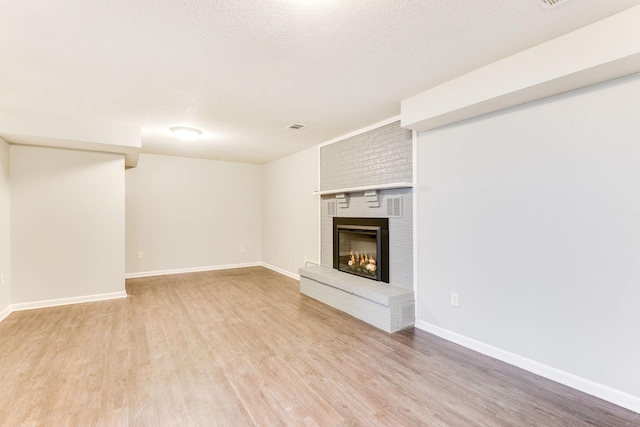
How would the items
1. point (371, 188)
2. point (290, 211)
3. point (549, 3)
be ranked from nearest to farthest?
point (549, 3), point (371, 188), point (290, 211)

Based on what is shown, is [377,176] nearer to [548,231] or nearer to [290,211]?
[548,231]

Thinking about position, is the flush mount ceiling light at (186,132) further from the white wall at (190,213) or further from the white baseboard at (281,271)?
the white baseboard at (281,271)

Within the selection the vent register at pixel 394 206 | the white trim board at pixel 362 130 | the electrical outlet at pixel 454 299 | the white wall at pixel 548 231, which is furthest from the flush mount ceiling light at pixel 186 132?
the electrical outlet at pixel 454 299

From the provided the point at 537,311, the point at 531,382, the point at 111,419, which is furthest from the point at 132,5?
the point at 531,382

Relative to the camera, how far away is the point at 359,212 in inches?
165

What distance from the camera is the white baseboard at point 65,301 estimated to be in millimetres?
3863

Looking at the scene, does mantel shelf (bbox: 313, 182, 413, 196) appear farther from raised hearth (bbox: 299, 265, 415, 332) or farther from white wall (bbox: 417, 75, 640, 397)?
raised hearth (bbox: 299, 265, 415, 332)

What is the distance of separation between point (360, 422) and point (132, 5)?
273 centimetres

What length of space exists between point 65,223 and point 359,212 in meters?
4.02

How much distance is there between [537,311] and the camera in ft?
7.67

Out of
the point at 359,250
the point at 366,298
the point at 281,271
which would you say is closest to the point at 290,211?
the point at 281,271

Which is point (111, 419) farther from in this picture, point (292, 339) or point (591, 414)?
point (591, 414)

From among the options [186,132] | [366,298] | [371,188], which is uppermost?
[186,132]

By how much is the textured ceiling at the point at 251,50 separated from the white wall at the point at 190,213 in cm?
255
